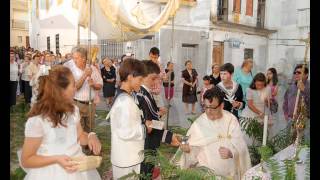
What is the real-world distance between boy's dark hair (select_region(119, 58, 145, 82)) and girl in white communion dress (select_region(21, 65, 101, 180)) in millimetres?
296

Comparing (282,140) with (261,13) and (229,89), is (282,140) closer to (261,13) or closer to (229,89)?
(229,89)

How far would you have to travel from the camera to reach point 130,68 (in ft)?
8.73

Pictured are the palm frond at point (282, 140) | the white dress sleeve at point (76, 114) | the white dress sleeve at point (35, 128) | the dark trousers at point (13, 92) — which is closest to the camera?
the white dress sleeve at point (35, 128)

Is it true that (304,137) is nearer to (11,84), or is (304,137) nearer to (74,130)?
(74,130)

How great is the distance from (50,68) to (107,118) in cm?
45

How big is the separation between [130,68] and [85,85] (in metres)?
0.29

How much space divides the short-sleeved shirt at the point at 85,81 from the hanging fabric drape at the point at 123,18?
0.23 metres

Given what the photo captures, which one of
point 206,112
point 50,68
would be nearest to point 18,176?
point 50,68

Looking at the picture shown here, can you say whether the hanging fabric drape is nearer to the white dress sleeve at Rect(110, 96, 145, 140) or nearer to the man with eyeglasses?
the white dress sleeve at Rect(110, 96, 145, 140)

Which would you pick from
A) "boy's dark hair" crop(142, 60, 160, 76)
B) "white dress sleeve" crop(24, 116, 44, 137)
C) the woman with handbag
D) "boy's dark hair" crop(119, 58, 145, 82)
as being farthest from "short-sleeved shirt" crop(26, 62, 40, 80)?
the woman with handbag

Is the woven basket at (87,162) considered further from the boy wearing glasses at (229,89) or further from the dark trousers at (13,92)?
the boy wearing glasses at (229,89)

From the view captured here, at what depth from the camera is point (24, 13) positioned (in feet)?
8.93

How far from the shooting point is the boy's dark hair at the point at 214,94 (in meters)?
2.77

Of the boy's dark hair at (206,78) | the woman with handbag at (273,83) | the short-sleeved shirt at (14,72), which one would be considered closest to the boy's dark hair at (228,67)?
the boy's dark hair at (206,78)
